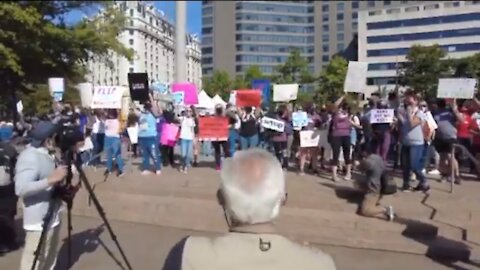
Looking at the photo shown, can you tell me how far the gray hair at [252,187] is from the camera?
7.52 feet

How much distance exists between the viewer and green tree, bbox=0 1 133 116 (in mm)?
28781

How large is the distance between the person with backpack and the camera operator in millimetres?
2571

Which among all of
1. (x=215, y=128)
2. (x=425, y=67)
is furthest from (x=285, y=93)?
(x=425, y=67)

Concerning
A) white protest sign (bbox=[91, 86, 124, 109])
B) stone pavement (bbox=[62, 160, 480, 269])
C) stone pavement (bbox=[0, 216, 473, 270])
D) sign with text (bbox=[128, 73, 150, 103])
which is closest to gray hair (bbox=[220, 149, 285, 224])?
stone pavement (bbox=[0, 216, 473, 270])

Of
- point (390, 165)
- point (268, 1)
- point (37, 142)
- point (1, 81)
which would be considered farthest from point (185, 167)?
point (268, 1)

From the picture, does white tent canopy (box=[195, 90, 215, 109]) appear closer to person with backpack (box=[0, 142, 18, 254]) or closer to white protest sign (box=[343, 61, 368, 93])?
white protest sign (box=[343, 61, 368, 93])

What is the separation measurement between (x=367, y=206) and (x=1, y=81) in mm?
27895

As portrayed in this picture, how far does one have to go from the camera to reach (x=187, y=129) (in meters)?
14.5

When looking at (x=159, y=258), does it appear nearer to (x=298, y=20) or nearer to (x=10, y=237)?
(x=10, y=237)

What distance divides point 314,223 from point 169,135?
666 cm

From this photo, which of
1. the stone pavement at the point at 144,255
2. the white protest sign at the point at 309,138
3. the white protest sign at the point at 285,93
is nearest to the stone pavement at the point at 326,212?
the stone pavement at the point at 144,255

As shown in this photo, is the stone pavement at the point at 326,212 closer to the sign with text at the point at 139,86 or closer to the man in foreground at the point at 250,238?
the sign with text at the point at 139,86

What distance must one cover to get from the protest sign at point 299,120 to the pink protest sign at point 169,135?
2861mm

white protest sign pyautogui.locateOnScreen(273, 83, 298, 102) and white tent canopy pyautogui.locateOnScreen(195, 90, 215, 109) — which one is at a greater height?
white protest sign pyautogui.locateOnScreen(273, 83, 298, 102)
